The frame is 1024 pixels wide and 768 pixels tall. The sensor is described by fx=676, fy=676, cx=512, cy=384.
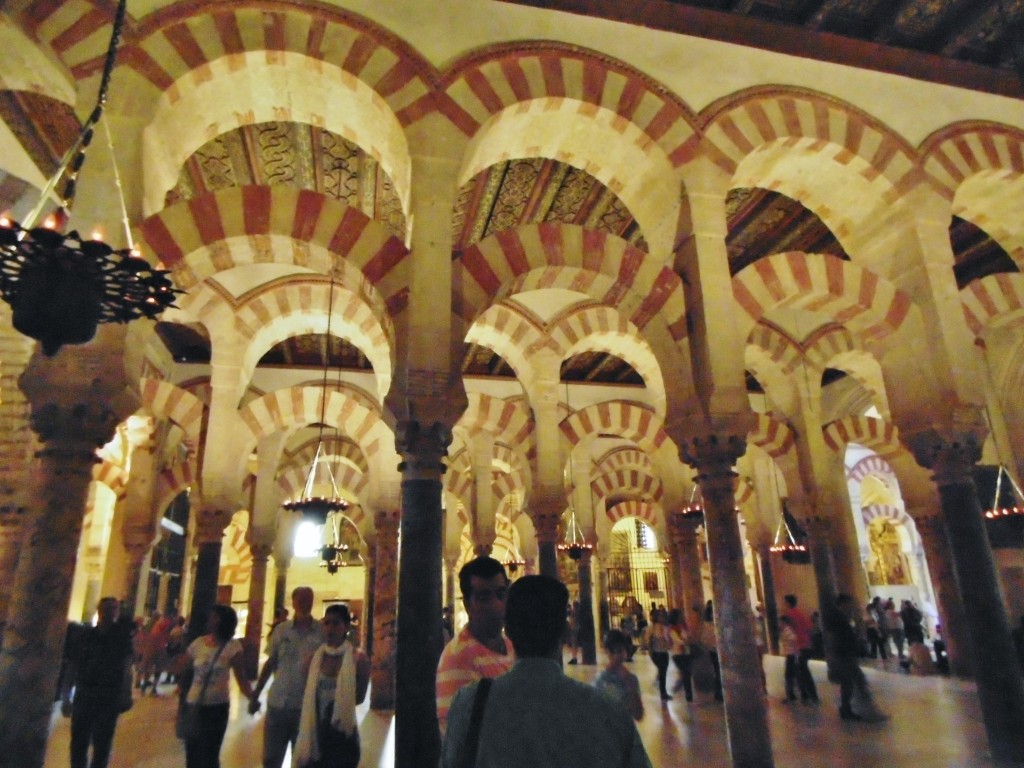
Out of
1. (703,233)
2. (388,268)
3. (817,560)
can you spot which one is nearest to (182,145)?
(388,268)

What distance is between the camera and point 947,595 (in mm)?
6977

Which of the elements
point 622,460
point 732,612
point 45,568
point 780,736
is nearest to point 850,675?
point 780,736

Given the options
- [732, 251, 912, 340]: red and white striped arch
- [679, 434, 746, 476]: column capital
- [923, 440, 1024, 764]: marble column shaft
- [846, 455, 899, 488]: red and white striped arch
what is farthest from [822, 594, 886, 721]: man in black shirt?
[846, 455, 899, 488]: red and white striped arch

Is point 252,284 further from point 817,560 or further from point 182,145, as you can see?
point 817,560

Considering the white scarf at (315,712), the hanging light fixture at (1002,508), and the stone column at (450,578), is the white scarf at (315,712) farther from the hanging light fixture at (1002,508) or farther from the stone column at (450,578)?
the stone column at (450,578)

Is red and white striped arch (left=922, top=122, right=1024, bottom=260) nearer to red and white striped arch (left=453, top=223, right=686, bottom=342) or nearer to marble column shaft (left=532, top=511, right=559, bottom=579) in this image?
red and white striped arch (left=453, top=223, right=686, bottom=342)

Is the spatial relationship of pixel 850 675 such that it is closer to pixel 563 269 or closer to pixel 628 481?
pixel 563 269

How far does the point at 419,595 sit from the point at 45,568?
166cm

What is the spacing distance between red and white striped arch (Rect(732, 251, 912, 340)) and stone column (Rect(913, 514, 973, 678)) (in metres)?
3.31

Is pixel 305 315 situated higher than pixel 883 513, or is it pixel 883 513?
pixel 305 315

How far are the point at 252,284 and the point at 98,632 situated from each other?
3.85 meters

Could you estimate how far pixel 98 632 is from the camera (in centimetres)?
293

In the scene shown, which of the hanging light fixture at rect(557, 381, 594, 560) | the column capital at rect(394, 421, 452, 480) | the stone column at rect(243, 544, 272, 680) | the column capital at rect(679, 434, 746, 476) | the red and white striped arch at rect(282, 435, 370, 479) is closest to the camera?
the column capital at rect(394, 421, 452, 480)

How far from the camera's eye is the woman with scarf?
91.0 inches
